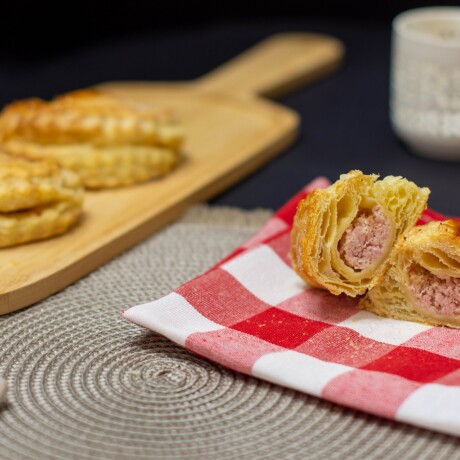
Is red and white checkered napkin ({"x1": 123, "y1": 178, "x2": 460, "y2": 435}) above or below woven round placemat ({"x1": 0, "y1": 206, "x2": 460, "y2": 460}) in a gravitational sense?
above

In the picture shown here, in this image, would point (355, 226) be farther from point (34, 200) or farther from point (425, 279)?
point (34, 200)

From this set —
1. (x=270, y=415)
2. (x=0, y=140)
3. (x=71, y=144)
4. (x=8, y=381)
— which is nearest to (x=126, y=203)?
(x=71, y=144)

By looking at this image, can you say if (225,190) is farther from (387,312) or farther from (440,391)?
(440,391)

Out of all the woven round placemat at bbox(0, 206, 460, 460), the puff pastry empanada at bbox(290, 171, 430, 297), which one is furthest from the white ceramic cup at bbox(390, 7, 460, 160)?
the woven round placemat at bbox(0, 206, 460, 460)

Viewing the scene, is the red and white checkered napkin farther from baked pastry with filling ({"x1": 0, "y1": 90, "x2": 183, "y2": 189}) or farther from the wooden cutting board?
baked pastry with filling ({"x1": 0, "y1": 90, "x2": 183, "y2": 189})

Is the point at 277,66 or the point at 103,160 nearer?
the point at 103,160

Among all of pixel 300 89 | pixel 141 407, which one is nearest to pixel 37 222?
pixel 141 407
